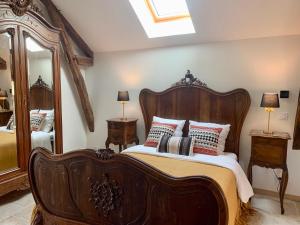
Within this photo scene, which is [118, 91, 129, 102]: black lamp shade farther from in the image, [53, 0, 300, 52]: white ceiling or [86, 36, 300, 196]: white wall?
[53, 0, 300, 52]: white ceiling

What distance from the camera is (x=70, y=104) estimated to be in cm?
424

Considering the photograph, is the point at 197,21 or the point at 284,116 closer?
the point at 284,116

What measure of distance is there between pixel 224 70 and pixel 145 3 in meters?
1.47

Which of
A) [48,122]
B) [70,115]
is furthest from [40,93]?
[70,115]

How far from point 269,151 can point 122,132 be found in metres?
2.05

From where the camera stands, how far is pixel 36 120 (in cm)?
330

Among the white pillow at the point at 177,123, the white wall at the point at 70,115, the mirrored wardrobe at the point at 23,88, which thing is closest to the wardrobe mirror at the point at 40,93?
the mirrored wardrobe at the point at 23,88

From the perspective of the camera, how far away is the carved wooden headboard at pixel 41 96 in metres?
3.23

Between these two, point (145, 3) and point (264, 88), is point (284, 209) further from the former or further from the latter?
point (145, 3)

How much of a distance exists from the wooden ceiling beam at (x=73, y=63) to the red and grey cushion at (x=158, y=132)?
59.9 inches

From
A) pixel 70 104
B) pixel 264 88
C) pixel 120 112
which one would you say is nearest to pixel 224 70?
pixel 264 88

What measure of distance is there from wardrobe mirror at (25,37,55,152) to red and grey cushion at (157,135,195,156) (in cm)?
165

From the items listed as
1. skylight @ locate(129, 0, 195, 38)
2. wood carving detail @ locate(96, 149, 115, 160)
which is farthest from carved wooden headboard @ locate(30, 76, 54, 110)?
wood carving detail @ locate(96, 149, 115, 160)

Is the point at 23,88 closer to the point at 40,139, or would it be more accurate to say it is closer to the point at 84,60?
the point at 40,139
